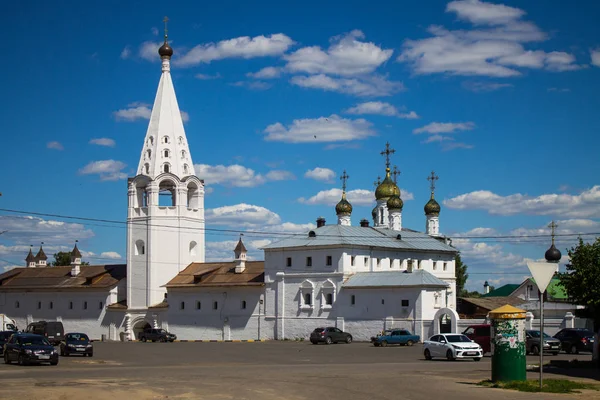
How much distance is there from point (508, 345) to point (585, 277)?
907cm

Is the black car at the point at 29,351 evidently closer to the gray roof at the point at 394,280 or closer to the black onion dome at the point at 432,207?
the gray roof at the point at 394,280

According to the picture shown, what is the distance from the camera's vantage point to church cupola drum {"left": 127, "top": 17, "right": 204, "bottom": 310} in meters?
84.0

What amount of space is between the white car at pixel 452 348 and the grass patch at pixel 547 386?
1329 cm

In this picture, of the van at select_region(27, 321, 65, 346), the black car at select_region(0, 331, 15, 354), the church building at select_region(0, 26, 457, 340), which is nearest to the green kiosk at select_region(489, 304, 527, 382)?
the black car at select_region(0, 331, 15, 354)

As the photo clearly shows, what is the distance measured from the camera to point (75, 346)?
4419 centimetres

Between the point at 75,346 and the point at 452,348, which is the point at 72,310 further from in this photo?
the point at 452,348

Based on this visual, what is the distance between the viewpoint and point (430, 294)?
64.2 meters

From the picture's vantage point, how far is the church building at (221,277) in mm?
67688

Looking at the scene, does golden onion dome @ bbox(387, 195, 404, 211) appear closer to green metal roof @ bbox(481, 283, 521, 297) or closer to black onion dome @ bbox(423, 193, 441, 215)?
black onion dome @ bbox(423, 193, 441, 215)

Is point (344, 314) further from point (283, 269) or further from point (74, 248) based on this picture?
point (74, 248)

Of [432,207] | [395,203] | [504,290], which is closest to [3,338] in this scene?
[395,203]

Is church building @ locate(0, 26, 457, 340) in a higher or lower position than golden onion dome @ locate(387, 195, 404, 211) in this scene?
lower

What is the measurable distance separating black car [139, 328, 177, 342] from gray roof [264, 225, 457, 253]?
35.6 ft

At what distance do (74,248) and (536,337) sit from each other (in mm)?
60510
